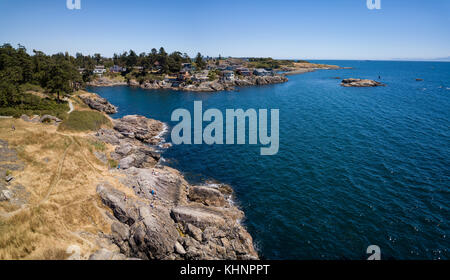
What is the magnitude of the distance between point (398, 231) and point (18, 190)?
49356mm

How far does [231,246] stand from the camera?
2627 cm

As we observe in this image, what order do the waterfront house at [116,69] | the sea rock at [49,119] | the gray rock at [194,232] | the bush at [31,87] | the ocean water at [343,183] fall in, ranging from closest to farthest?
the gray rock at [194,232] < the ocean water at [343,183] < the sea rock at [49,119] < the bush at [31,87] < the waterfront house at [116,69]

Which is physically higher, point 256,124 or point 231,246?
point 256,124

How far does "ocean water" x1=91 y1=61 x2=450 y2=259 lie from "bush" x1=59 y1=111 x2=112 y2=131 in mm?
18673

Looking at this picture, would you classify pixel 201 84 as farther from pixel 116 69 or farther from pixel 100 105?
pixel 116 69

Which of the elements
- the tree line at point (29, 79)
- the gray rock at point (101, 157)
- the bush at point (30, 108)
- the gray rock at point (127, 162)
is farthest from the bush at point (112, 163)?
the tree line at point (29, 79)

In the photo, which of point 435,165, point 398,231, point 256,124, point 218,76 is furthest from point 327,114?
point 218,76

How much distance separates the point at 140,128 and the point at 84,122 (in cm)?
1399

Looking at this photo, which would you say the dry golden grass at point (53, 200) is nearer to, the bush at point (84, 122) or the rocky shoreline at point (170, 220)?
the rocky shoreline at point (170, 220)

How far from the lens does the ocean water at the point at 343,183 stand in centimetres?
2755

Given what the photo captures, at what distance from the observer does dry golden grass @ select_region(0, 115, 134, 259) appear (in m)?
22.0

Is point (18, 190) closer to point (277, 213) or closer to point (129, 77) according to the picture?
point (277, 213)

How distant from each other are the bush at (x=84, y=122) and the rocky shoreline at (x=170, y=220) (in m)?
22.7

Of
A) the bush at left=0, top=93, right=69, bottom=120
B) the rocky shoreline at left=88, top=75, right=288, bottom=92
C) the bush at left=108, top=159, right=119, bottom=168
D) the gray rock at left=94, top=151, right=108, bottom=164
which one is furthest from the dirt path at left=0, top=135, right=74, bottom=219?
the rocky shoreline at left=88, top=75, right=288, bottom=92
